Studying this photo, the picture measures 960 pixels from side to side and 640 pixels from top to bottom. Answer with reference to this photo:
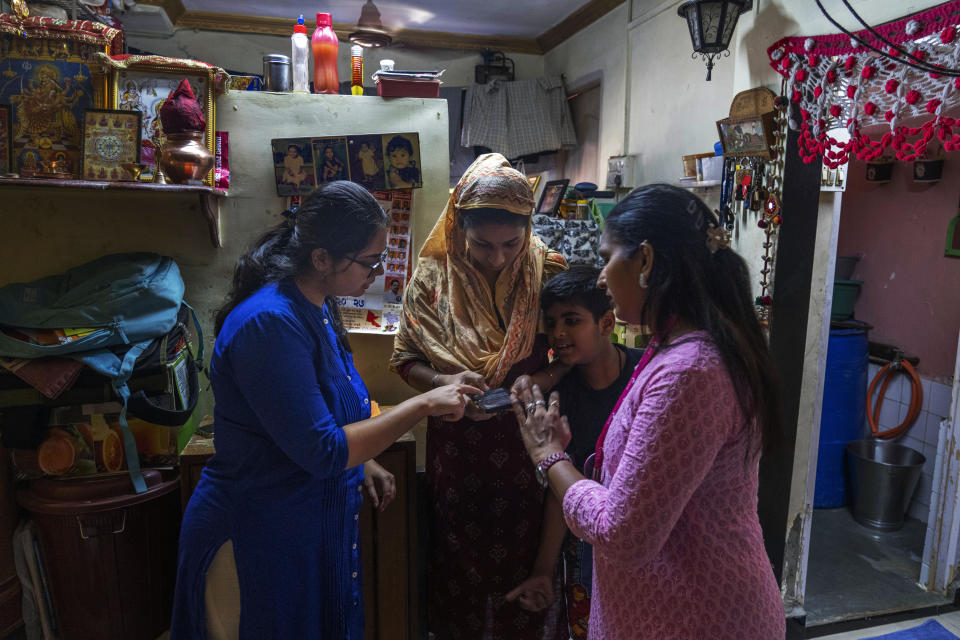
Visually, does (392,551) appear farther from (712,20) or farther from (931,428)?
(931,428)

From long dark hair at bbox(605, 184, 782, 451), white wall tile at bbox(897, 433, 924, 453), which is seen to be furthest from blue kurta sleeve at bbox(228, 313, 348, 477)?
white wall tile at bbox(897, 433, 924, 453)

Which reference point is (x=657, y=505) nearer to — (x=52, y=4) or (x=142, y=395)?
(x=142, y=395)

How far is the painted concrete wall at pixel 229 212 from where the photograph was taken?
7.64 ft

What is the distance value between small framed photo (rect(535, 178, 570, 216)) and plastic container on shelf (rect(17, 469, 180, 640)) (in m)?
2.44

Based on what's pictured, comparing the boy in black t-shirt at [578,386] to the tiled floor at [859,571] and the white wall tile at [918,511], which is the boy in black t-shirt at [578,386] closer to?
the tiled floor at [859,571]

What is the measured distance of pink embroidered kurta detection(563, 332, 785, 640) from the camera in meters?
0.97

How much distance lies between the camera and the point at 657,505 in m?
0.97

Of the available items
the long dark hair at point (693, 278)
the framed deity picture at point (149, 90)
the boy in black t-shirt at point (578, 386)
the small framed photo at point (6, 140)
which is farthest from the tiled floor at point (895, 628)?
the small framed photo at point (6, 140)

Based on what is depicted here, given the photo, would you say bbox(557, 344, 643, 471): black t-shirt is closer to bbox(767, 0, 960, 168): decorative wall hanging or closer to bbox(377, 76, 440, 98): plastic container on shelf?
bbox(767, 0, 960, 168): decorative wall hanging

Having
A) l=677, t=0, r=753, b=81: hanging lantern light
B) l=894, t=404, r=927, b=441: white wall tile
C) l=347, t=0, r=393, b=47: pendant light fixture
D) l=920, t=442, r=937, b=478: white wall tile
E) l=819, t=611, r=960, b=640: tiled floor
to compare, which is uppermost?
l=347, t=0, r=393, b=47: pendant light fixture

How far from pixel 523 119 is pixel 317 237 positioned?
441cm

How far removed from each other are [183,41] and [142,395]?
4294 mm

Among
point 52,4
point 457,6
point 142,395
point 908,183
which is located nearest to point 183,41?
point 457,6

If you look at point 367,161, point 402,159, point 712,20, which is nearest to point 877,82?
point 712,20
